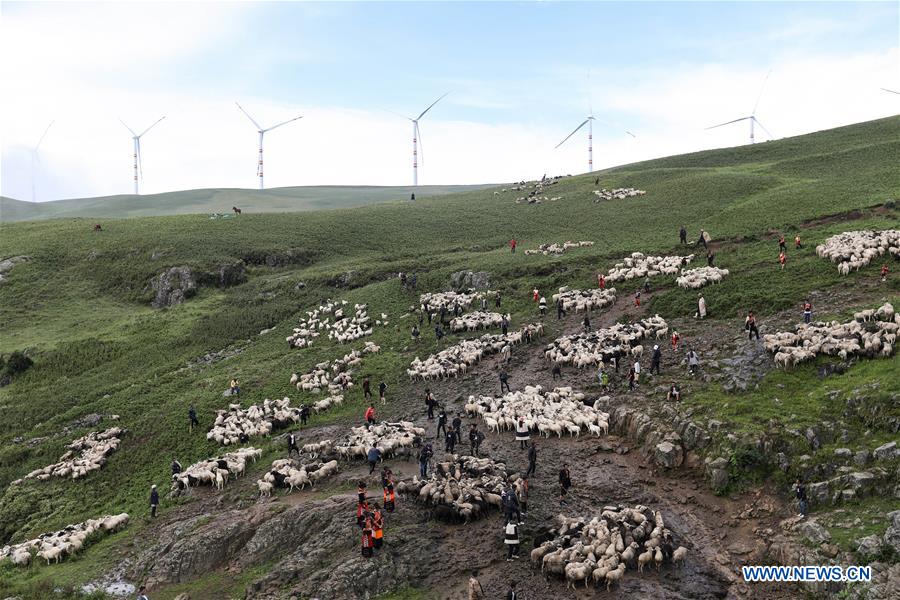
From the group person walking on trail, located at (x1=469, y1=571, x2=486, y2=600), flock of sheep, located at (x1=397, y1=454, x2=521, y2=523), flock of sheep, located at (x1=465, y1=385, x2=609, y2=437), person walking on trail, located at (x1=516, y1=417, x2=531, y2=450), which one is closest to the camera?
person walking on trail, located at (x1=469, y1=571, x2=486, y2=600)

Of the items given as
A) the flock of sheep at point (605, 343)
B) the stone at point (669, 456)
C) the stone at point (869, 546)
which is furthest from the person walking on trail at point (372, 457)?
the stone at point (869, 546)

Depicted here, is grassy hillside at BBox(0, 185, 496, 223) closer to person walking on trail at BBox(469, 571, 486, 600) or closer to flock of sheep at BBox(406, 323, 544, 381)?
flock of sheep at BBox(406, 323, 544, 381)

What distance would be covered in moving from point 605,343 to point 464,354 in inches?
404

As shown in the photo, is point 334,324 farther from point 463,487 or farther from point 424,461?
point 463,487

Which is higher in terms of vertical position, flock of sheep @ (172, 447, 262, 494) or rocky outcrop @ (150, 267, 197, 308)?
rocky outcrop @ (150, 267, 197, 308)

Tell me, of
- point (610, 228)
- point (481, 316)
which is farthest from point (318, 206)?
point (481, 316)

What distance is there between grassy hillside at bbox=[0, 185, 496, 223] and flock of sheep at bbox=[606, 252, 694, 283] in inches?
3892

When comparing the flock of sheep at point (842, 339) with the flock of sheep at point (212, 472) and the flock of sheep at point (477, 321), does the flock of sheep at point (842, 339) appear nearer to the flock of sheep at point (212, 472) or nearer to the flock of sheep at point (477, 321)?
the flock of sheep at point (477, 321)

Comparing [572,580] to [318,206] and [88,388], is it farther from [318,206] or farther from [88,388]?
[318,206]

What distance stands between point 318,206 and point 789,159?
9509 centimetres

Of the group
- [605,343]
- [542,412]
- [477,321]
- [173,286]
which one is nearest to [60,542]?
[542,412]

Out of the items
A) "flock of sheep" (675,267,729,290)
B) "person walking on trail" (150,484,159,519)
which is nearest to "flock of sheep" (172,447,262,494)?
"person walking on trail" (150,484,159,519)

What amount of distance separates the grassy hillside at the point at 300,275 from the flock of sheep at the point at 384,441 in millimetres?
7512

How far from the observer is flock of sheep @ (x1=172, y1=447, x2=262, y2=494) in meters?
41.3
